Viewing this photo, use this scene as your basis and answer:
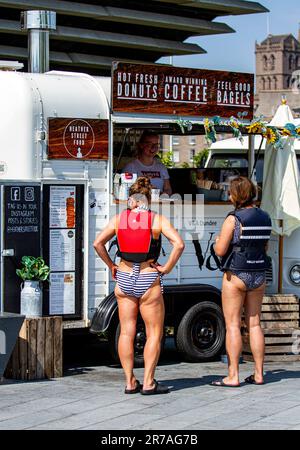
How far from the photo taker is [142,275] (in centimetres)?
864

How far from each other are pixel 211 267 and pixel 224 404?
9.52 ft

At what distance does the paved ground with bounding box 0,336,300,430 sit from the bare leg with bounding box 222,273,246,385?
19 cm

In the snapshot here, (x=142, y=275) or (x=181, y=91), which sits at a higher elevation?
(x=181, y=91)

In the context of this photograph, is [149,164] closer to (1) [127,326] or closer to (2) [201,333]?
(2) [201,333]

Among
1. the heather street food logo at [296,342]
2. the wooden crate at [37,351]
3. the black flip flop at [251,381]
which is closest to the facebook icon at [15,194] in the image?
the wooden crate at [37,351]

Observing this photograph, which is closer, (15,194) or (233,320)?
(233,320)

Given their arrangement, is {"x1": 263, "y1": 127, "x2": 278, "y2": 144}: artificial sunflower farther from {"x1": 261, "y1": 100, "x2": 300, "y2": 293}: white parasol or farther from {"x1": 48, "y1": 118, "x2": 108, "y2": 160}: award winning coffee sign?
{"x1": 48, "y1": 118, "x2": 108, "y2": 160}: award winning coffee sign

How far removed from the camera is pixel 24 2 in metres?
24.9

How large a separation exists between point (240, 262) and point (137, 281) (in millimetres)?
1011

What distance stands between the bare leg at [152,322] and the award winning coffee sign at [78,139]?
6.78ft

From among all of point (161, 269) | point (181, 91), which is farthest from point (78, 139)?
point (161, 269)

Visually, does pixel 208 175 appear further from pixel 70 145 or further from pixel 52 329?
pixel 52 329

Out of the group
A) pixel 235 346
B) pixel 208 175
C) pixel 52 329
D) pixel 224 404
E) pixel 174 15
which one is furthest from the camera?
pixel 174 15
